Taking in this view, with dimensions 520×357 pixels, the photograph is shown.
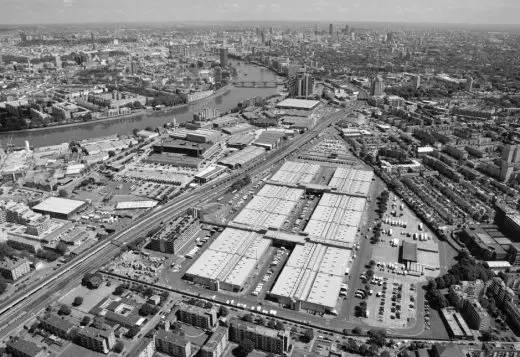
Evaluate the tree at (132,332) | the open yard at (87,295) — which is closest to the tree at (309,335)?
the tree at (132,332)

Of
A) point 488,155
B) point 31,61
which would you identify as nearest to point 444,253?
point 488,155

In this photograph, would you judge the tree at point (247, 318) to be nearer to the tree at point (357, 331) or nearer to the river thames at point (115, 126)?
the tree at point (357, 331)

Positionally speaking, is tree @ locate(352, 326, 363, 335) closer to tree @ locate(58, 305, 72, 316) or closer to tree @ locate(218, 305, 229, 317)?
tree @ locate(218, 305, 229, 317)

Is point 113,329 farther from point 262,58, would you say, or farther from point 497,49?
point 497,49

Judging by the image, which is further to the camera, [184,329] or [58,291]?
[58,291]

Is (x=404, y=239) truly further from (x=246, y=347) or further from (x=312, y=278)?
(x=246, y=347)

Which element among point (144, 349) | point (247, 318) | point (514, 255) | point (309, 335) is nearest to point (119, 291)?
point (144, 349)
